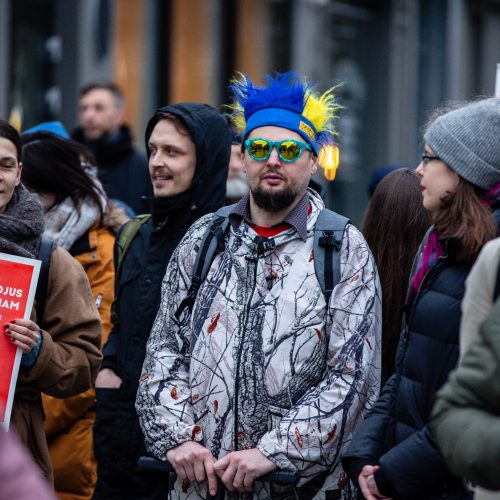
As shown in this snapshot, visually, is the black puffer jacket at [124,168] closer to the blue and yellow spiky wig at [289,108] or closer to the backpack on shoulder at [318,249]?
the blue and yellow spiky wig at [289,108]

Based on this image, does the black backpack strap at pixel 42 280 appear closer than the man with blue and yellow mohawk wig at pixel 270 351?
No

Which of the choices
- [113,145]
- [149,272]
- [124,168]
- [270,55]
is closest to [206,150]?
[149,272]

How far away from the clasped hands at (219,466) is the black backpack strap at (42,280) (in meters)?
0.75

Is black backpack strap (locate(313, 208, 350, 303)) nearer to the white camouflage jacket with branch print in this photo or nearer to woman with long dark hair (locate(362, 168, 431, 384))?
the white camouflage jacket with branch print

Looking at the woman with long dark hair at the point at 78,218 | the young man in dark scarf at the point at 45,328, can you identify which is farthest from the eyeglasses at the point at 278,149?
the woman with long dark hair at the point at 78,218

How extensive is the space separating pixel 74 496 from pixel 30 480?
3.26 m

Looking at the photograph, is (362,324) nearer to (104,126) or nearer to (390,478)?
(390,478)

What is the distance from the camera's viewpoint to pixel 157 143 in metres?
5.41

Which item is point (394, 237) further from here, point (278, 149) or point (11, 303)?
point (11, 303)

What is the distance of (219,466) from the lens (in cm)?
426

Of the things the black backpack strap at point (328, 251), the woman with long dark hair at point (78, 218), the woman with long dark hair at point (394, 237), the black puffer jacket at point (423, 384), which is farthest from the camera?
the woman with long dark hair at point (78, 218)

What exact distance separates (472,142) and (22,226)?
172cm

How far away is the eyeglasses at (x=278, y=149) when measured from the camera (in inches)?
180

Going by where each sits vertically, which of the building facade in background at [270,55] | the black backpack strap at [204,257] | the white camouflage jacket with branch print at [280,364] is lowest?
the white camouflage jacket with branch print at [280,364]
